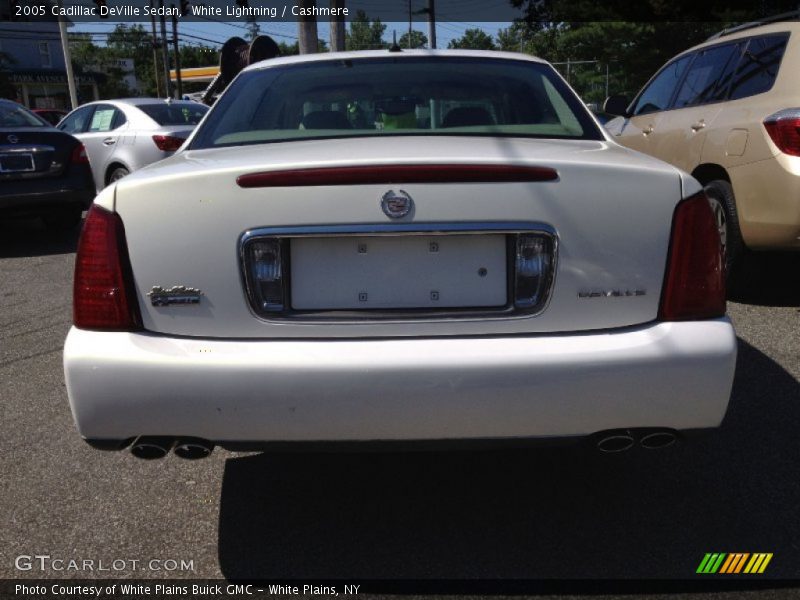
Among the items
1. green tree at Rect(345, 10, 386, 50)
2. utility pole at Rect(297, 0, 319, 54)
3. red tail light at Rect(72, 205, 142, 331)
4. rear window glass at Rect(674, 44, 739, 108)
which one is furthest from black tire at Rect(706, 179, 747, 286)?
green tree at Rect(345, 10, 386, 50)

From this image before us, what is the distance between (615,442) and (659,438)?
12 centimetres

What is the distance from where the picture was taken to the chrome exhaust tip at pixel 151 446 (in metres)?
→ 2.35

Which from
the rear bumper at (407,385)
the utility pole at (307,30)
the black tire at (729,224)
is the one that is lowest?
the black tire at (729,224)

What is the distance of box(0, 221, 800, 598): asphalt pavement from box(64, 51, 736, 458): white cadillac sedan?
0.38m

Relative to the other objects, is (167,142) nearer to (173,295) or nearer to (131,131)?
(131,131)

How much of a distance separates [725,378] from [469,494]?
3.39 feet

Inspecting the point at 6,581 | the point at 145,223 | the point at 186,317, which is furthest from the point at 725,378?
the point at 6,581

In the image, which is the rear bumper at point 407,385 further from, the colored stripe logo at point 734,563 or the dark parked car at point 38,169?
the dark parked car at point 38,169

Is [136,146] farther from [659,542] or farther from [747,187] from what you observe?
[659,542]

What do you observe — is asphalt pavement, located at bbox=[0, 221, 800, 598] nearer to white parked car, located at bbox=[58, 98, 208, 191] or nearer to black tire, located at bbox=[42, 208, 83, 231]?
black tire, located at bbox=[42, 208, 83, 231]

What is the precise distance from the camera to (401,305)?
7.50 feet

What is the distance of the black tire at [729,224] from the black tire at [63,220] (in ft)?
21.3

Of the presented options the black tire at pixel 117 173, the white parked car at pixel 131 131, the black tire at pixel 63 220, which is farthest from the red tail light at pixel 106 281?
the black tire at pixel 117 173

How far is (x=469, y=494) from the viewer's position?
9.71 feet
